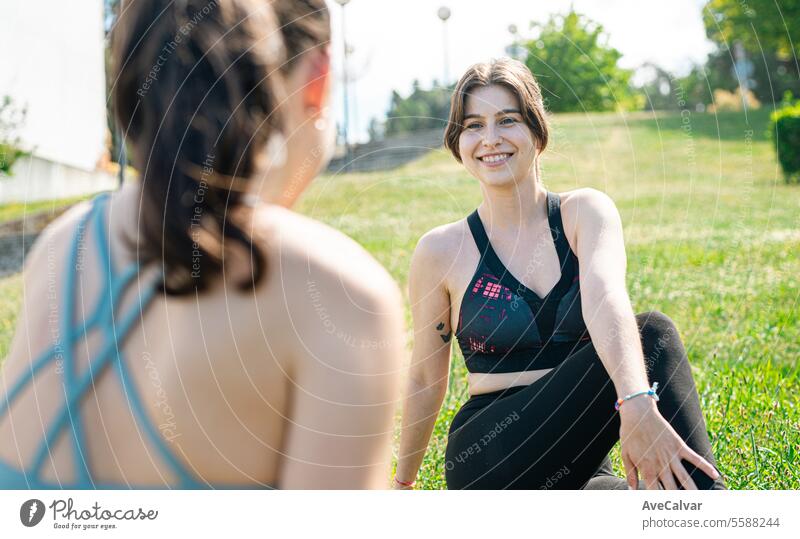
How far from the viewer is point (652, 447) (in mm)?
1484

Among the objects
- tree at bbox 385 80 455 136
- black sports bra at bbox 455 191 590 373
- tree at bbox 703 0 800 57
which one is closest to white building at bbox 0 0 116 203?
tree at bbox 385 80 455 136

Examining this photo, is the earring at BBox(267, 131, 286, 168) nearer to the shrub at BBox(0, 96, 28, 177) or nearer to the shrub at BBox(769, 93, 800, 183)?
the shrub at BBox(0, 96, 28, 177)

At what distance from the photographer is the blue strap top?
919mm

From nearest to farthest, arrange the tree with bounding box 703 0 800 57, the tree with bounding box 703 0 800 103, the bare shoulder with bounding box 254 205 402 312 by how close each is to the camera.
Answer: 1. the bare shoulder with bounding box 254 205 402 312
2. the tree with bounding box 703 0 800 103
3. the tree with bounding box 703 0 800 57

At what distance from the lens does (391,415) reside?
915 millimetres

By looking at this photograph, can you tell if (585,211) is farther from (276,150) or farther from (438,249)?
(276,150)

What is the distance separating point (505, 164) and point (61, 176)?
347 cm

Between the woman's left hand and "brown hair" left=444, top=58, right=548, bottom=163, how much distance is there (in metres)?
0.66

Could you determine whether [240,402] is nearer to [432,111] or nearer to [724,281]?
[432,111]

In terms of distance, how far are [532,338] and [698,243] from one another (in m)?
3.98

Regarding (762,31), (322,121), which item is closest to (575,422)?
(322,121)

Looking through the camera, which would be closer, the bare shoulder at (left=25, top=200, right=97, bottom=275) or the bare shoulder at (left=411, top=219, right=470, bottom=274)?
the bare shoulder at (left=25, top=200, right=97, bottom=275)

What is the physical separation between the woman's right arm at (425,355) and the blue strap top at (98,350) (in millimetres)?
948
